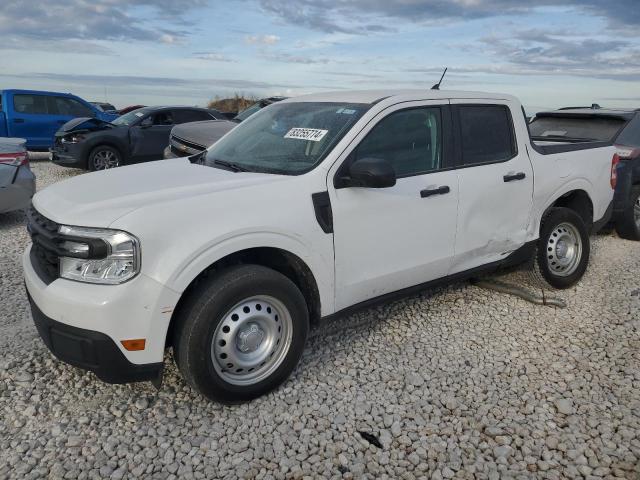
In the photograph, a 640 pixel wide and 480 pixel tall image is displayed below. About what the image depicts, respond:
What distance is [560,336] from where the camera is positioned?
14.3 ft

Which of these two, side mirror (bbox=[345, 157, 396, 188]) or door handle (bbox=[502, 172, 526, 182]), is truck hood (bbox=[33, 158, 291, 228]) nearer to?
side mirror (bbox=[345, 157, 396, 188])

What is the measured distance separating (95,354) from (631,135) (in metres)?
6.95

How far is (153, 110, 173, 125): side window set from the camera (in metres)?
12.3

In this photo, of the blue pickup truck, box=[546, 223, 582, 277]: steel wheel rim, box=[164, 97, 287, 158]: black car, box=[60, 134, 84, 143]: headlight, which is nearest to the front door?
box=[546, 223, 582, 277]: steel wheel rim

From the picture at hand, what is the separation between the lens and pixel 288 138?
388cm

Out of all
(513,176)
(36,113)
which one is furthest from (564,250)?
(36,113)

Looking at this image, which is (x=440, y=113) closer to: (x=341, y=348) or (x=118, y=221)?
(x=341, y=348)

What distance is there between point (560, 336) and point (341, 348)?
1747 millimetres

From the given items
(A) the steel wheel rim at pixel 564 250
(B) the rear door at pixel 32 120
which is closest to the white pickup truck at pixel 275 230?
(A) the steel wheel rim at pixel 564 250

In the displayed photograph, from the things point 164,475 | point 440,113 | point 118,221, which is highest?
point 440,113

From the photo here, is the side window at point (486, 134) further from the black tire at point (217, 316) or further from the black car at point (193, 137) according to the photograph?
the black car at point (193, 137)

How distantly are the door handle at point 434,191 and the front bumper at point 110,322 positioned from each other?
1.85 m

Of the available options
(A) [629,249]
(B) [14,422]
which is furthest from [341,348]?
(A) [629,249]

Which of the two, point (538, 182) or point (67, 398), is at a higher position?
point (538, 182)
